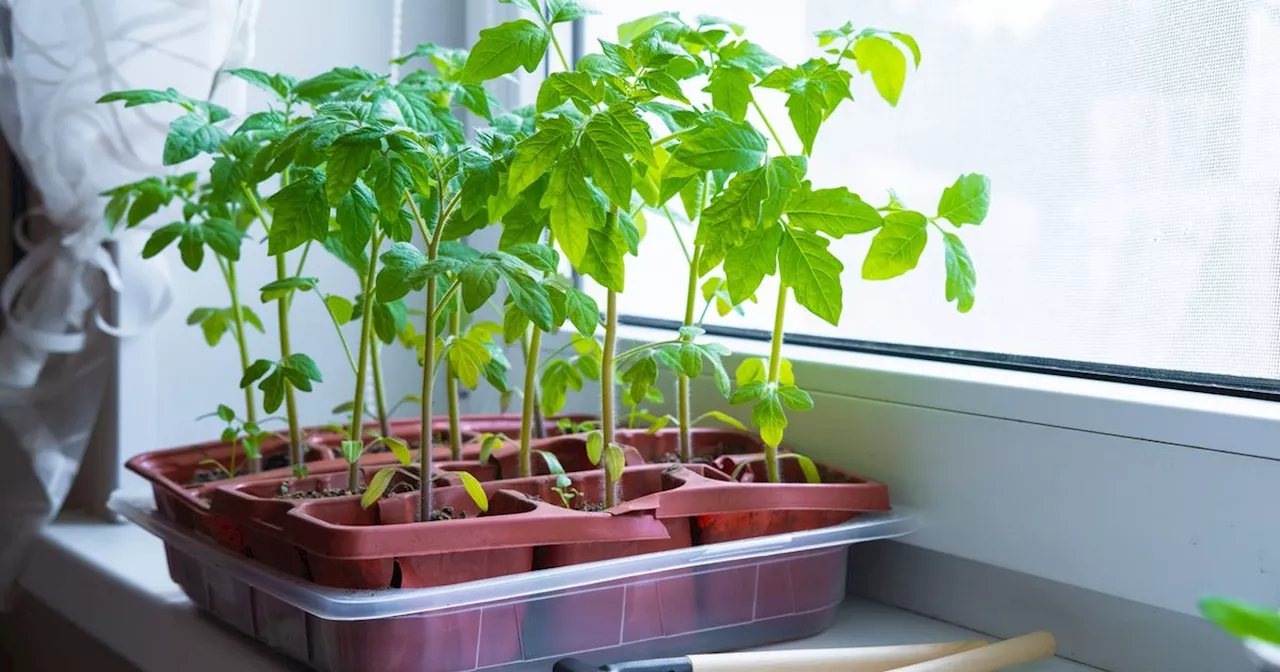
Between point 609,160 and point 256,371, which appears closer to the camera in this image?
point 609,160

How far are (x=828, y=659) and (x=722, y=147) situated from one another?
33 cm

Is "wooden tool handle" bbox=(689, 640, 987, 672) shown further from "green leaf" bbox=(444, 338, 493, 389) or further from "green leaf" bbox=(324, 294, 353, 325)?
"green leaf" bbox=(324, 294, 353, 325)

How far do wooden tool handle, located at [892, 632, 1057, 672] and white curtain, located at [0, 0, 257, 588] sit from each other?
0.85 m

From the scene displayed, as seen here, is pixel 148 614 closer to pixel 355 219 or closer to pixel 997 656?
pixel 355 219

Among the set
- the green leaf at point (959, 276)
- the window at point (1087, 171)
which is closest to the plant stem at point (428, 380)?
the green leaf at point (959, 276)

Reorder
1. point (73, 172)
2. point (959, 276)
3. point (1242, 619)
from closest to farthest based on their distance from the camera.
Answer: point (1242, 619) < point (959, 276) < point (73, 172)

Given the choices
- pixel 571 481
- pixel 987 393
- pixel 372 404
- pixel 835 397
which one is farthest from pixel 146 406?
pixel 987 393

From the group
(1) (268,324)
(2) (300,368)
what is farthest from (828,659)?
(1) (268,324)

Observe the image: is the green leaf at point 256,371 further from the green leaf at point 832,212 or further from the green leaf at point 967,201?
the green leaf at point 967,201

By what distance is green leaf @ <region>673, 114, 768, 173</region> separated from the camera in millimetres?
646

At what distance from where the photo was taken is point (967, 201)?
77 centimetres

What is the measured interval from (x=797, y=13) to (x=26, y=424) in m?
0.88

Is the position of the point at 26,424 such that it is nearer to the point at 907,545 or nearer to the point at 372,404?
the point at 372,404

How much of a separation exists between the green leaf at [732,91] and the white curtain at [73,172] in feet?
1.95
